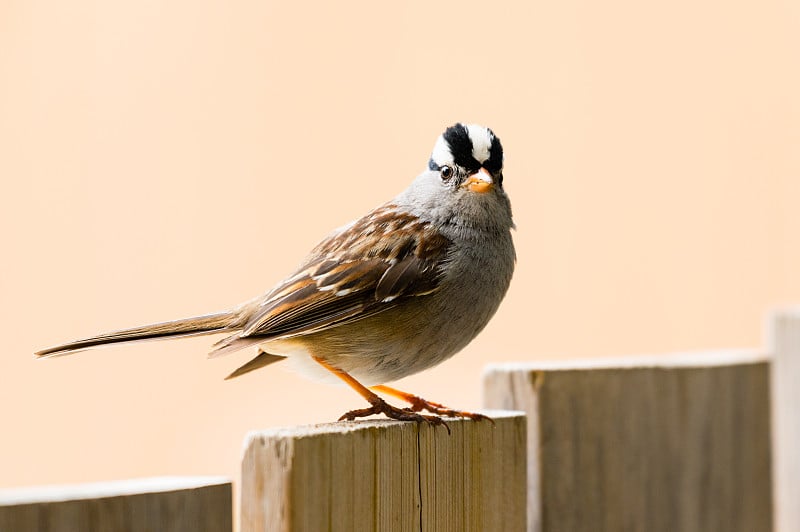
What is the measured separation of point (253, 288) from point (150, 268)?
2.47ft

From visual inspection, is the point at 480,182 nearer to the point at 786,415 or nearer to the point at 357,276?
the point at 357,276

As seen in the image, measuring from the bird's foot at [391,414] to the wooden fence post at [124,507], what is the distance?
0.56 metres

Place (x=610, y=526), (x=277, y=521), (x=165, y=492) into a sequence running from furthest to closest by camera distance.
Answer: (x=610, y=526) < (x=277, y=521) < (x=165, y=492)

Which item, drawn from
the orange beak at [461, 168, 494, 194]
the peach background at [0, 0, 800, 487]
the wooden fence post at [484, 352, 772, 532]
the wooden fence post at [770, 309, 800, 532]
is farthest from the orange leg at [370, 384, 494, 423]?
the peach background at [0, 0, 800, 487]

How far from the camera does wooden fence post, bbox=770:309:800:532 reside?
3.99m

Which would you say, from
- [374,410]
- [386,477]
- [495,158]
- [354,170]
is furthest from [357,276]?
[354,170]

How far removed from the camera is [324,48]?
824cm

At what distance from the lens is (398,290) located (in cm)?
310

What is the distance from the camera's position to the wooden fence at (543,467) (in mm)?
2131

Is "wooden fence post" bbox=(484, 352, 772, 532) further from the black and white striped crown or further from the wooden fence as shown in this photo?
the black and white striped crown

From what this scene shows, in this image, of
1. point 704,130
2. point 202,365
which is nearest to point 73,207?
point 202,365

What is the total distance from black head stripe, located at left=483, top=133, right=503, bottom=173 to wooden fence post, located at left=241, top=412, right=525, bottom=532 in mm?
874

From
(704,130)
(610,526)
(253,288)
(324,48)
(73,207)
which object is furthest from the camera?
→ (704,130)

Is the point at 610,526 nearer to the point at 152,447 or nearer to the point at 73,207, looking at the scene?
the point at 152,447
